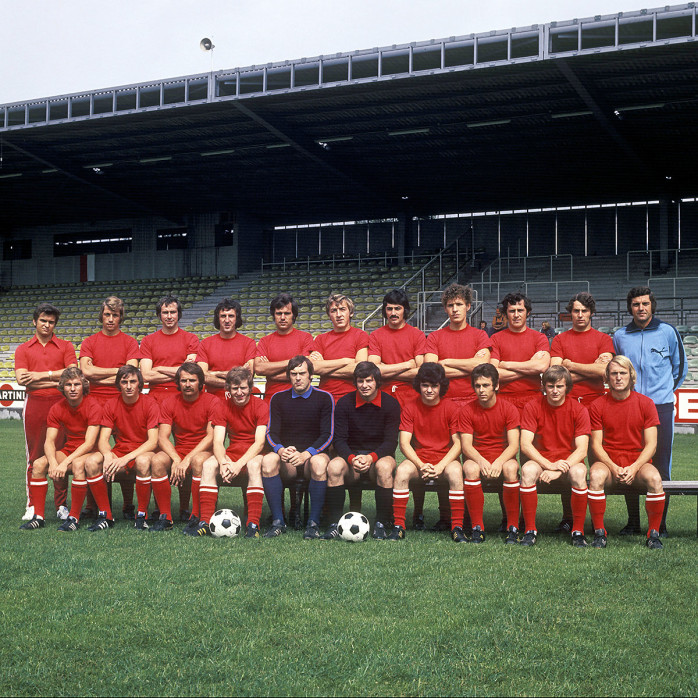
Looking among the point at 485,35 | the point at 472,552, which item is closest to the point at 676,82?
the point at 485,35

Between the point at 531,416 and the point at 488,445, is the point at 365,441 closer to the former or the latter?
the point at 488,445

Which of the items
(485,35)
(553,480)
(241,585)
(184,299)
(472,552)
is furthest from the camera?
(184,299)

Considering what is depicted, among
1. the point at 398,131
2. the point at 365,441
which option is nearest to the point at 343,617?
the point at 365,441

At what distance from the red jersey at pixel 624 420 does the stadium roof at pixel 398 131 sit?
37.7ft

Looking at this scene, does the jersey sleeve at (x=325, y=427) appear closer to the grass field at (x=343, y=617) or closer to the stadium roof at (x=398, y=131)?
the grass field at (x=343, y=617)

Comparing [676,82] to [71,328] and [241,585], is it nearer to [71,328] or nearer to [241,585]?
[241,585]

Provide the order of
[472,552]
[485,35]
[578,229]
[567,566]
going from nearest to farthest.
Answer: [567,566], [472,552], [485,35], [578,229]

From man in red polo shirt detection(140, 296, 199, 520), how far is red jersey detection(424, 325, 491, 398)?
215cm

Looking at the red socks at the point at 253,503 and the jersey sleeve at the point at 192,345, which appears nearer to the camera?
the red socks at the point at 253,503

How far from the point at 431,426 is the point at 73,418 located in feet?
10.0

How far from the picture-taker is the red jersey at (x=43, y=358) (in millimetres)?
7168

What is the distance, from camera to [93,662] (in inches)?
135

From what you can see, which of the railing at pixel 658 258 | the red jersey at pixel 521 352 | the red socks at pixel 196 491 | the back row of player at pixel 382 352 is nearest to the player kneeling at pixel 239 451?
the red socks at pixel 196 491

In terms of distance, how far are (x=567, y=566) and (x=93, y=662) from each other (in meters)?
3.06
